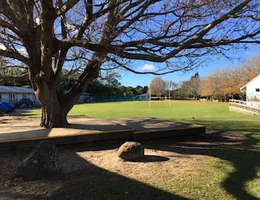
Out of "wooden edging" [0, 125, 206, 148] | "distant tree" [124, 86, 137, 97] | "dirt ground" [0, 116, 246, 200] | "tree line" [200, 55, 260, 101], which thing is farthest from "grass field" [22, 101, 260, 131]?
"distant tree" [124, 86, 137, 97]

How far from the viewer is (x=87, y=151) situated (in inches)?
284

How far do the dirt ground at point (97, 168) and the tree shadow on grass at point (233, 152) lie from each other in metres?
0.03

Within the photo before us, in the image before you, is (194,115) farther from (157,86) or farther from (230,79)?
(157,86)

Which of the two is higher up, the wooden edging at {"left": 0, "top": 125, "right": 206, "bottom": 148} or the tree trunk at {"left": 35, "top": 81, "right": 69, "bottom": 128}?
the tree trunk at {"left": 35, "top": 81, "right": 69, "bottom": 128}

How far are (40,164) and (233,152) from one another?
5020 millimetres

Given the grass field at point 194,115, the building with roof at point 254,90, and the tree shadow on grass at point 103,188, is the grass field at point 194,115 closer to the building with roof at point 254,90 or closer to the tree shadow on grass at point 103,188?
the tree shadow on grass at point 103,188

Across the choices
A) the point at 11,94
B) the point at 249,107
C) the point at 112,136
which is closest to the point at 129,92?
the point at 11,94

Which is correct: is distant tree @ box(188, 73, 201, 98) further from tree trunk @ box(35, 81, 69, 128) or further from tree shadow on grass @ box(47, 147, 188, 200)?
tree shadow on grass @ box(47, 147, 188, 200)

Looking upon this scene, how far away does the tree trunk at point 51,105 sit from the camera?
845 cm

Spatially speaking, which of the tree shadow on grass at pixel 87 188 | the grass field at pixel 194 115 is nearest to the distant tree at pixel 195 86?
the grass field at pixel 194 115

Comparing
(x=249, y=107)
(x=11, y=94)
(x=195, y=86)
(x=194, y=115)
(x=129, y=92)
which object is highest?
(x=195, y=86)

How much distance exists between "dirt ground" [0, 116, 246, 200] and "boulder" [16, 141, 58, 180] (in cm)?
17

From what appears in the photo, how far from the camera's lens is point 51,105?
877cm

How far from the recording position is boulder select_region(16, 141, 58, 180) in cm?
501
